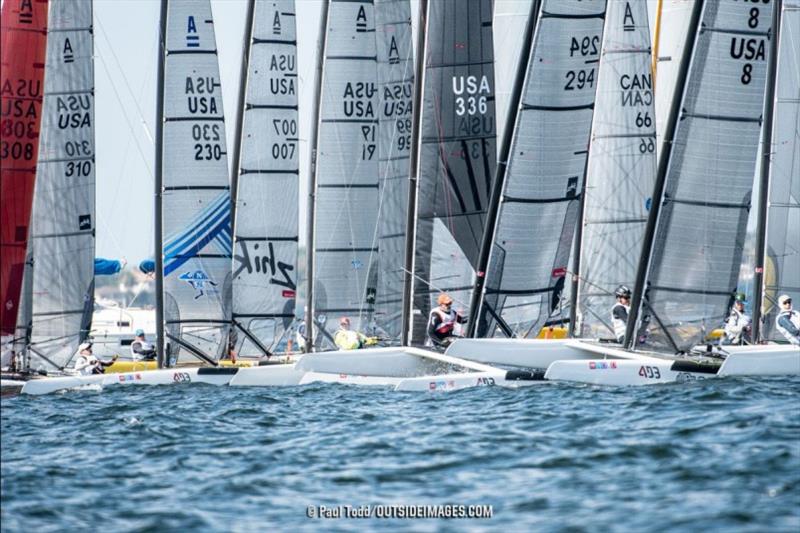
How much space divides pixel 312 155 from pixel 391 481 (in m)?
17.1

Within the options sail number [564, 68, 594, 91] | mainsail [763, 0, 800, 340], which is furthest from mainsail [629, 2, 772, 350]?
mainsail [763, 0, 800, 340]

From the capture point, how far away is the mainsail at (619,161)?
2802cm

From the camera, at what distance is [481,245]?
2225cm

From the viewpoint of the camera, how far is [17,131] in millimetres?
16453

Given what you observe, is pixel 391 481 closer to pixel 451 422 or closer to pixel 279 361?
pixel 451 422

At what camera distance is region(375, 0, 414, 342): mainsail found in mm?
26031

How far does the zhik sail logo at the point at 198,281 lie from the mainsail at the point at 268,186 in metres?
1.41

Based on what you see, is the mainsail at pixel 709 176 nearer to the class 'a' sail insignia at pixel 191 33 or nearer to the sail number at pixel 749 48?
the sail number at pixel 749 48

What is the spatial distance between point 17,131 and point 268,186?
986 centimetres

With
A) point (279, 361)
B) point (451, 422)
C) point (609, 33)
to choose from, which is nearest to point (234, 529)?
point (451, 422)

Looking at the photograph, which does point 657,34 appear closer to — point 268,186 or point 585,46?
point 585,46

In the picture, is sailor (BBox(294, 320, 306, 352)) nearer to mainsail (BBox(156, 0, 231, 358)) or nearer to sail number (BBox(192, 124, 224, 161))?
mainsail (BBox(156, 0, 231, 358))

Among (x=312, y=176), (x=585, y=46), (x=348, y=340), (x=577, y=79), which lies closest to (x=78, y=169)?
(x=348, y=340)

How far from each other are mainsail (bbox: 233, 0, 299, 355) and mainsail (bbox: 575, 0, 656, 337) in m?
5.86
